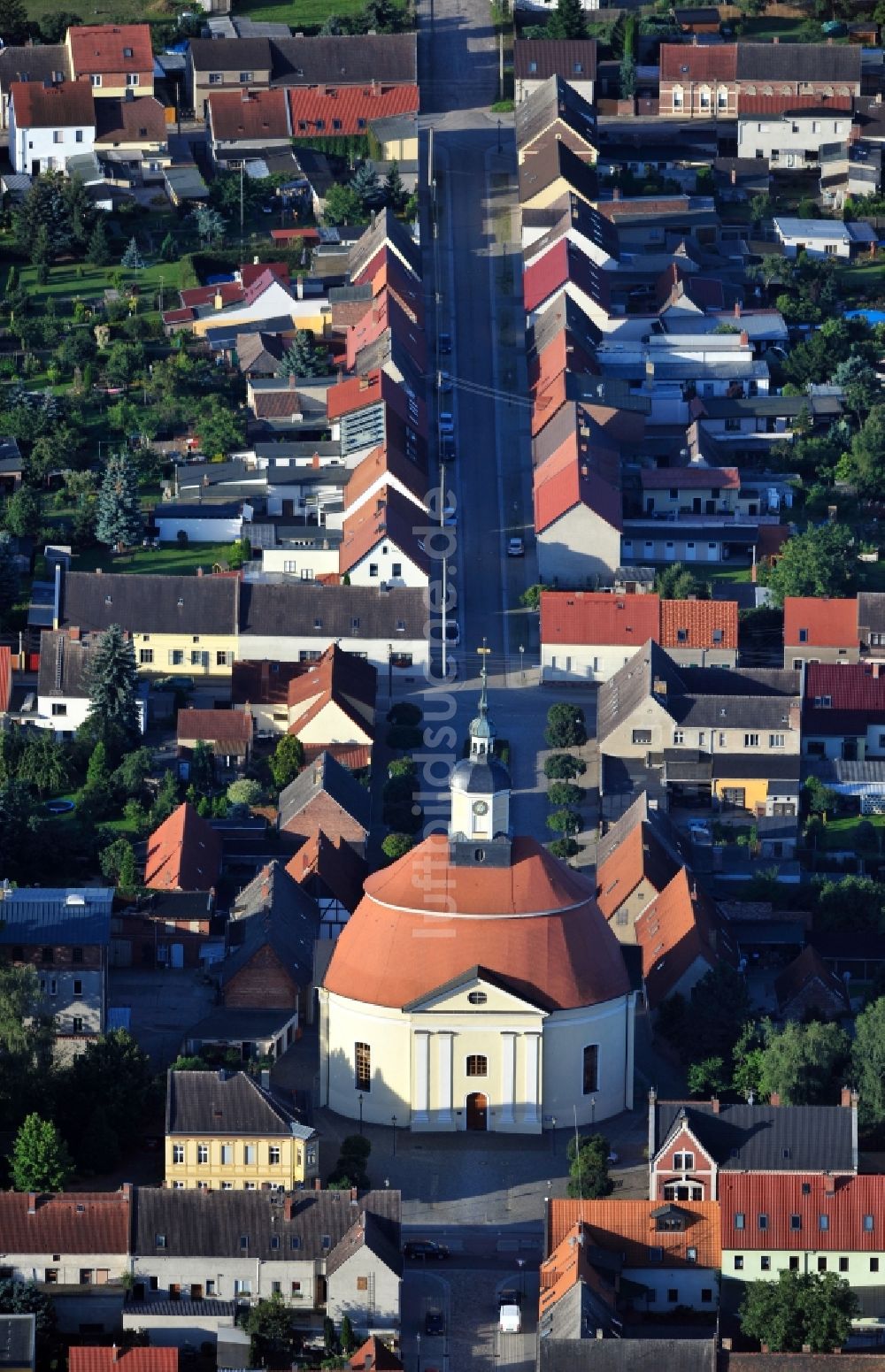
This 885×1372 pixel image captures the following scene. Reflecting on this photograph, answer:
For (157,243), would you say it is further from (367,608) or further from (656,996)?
(656,996)

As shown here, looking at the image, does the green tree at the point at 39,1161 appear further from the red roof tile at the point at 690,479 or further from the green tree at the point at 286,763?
the red roof tile at the point at 690,479

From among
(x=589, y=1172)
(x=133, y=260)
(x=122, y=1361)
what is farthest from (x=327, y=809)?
(x=133, y=260)

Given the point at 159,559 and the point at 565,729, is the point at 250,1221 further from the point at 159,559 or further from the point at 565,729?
the point at 159,559

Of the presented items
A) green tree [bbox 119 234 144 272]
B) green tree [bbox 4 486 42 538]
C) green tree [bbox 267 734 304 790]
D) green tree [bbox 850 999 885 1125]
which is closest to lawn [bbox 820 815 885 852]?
green tree [bbox 267 734 304 790]

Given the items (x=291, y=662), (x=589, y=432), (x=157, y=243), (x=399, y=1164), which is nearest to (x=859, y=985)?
(x=399, y=1164)

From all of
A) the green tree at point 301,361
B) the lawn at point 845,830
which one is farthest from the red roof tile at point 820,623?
the green tree at point 301,361
